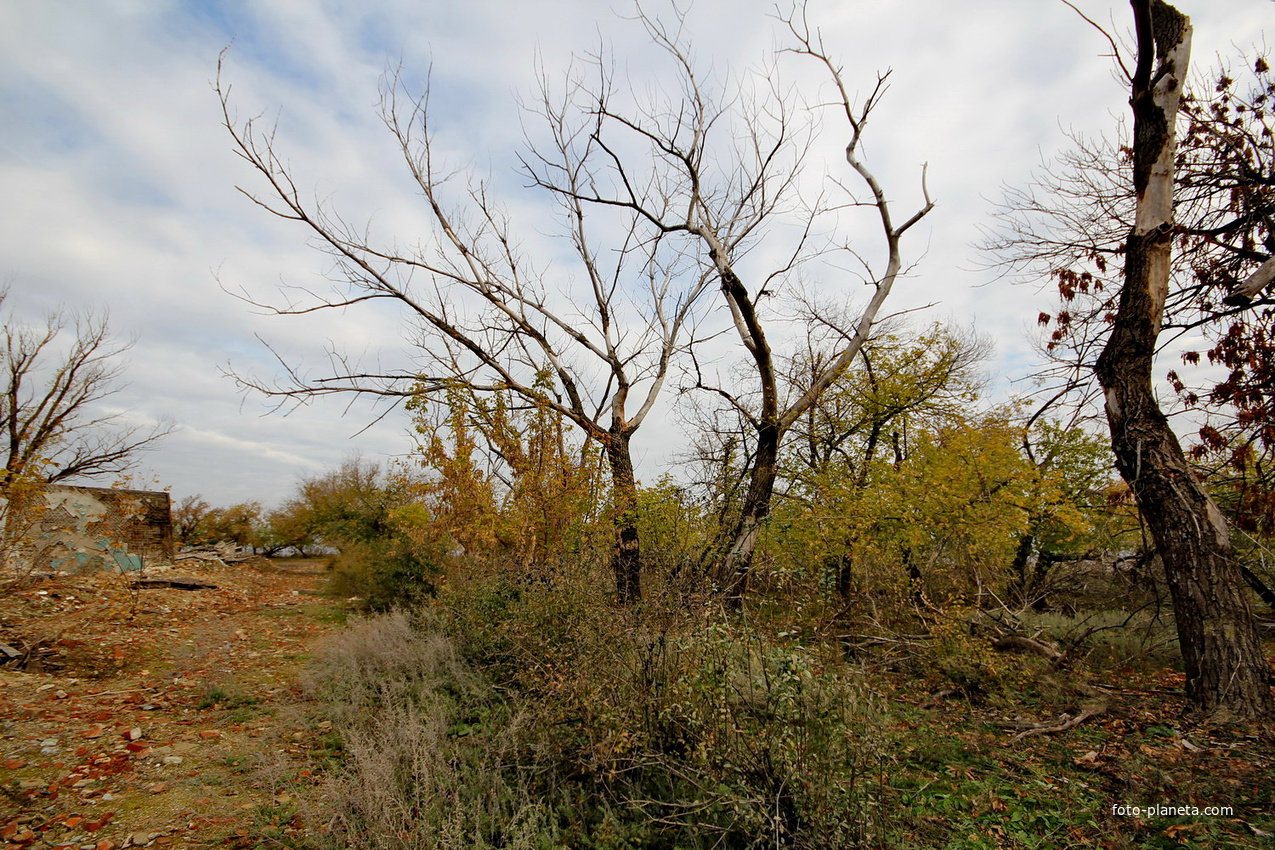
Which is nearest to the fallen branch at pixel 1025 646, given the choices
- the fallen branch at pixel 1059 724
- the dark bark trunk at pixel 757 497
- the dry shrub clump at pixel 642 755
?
the fallen branch at pixel 1059 724

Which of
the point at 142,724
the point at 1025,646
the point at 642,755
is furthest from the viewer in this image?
the point at 1025,646

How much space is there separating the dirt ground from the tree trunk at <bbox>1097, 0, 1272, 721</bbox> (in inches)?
247

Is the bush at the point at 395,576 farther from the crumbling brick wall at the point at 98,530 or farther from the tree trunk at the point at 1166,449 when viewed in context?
the tree trunk at the point at 1166,449

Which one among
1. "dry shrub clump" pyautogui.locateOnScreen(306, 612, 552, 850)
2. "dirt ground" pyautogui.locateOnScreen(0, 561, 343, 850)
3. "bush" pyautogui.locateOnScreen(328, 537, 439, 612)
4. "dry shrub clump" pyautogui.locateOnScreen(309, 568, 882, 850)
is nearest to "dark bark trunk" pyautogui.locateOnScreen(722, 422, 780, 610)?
"dry shrub clump" pyautogui.locateOnScreen(309, 568, 882, 850)

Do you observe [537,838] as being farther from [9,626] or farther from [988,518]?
[9,626]

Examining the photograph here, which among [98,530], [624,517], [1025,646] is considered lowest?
[1025,646]

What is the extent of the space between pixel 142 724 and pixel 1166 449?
8.99m

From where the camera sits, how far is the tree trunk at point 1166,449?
385cm

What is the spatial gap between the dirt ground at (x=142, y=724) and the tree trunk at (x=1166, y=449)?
6266 millimetres

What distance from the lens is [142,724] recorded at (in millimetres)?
5039

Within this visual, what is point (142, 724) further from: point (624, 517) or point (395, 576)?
point (395, 576)

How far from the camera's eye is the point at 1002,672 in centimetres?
555

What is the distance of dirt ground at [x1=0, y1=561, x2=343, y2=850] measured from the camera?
137 inches

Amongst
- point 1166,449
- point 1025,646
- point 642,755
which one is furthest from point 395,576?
point 1166,449
